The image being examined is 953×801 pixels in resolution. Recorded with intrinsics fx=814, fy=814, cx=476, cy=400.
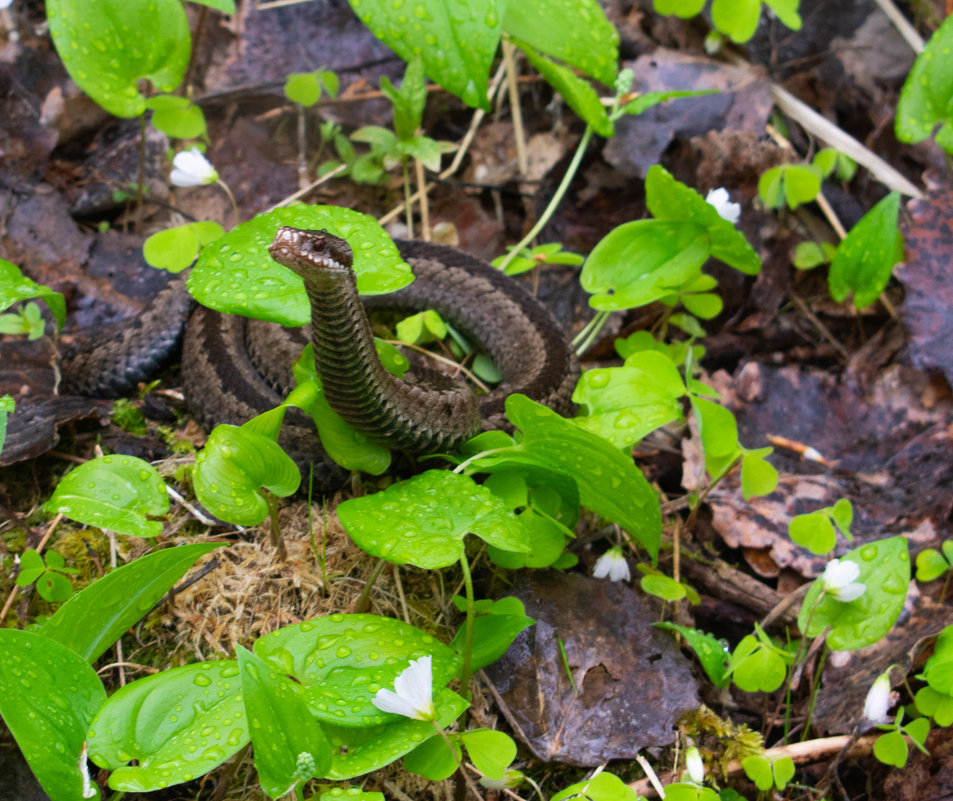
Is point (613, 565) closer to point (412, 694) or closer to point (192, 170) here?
point (412, 694)

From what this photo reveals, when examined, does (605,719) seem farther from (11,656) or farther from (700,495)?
(11,656)

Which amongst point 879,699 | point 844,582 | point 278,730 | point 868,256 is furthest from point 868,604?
point 278,730

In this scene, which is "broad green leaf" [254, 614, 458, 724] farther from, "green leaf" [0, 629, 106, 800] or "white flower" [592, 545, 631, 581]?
"white flower" [592, 545, 631, 581]

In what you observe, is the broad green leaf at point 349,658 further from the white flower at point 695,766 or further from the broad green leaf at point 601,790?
the white flower at point 695,766

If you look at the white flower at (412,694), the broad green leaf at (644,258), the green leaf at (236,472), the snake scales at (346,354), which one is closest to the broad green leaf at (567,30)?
the broad green leaf at (644,258)

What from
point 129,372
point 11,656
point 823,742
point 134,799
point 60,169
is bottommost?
point 823,742

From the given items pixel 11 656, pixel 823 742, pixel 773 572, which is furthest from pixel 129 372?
pixel 823 742

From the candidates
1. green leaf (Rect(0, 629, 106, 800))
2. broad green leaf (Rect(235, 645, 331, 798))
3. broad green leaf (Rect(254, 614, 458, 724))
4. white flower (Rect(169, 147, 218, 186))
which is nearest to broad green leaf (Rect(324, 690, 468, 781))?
broad green leaf (Rect(254, 614, 458, 724))
